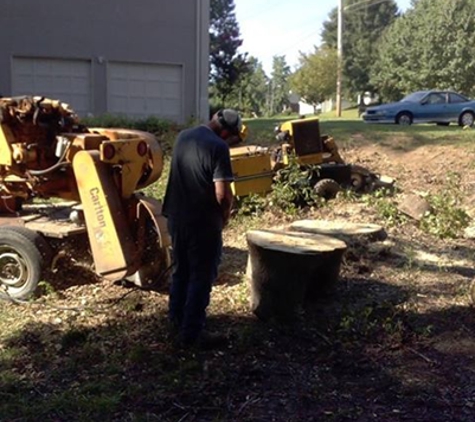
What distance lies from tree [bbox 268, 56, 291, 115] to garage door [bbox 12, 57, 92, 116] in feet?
182

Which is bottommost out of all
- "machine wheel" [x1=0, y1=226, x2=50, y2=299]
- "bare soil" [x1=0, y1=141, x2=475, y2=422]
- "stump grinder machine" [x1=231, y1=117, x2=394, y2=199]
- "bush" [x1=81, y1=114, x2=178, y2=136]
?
"bare soil" [x1=0, y1=141, x2=475, y2=422]

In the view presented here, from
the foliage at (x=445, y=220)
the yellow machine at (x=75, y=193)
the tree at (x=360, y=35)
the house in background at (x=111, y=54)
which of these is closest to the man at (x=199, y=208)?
the yellow machine at (x=75, y=193)

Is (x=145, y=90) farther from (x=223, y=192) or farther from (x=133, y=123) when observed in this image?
(x=223, y=192)

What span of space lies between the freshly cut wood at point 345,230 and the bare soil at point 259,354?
0.49ft

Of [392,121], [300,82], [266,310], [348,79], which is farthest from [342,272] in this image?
[348,79]

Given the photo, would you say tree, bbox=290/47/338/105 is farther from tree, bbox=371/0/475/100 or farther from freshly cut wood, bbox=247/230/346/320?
freshly cut wood, bbox=247/230/346/320

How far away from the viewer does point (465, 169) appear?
A: 13.6 m

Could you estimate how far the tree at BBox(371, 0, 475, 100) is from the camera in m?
49.6

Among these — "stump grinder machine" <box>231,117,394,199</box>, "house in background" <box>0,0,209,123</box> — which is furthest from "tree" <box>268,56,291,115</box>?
"stump grinder machine" <box>231,117,394,199</box>

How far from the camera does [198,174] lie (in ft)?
19.1

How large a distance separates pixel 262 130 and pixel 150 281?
A: 1082 centimetres

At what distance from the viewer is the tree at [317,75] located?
190ft

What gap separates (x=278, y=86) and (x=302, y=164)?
3229 inches

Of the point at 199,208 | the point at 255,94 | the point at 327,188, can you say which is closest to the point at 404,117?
the point at 327,188
